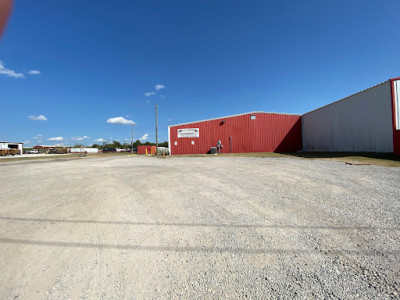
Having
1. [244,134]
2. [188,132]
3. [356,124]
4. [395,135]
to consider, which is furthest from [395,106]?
[188,132]

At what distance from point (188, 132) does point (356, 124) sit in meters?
17.0

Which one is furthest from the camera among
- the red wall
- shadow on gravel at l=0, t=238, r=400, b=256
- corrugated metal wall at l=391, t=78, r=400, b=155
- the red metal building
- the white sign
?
the white sign

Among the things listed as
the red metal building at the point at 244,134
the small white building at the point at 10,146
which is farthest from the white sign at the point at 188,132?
the small white building at the point at 10,146

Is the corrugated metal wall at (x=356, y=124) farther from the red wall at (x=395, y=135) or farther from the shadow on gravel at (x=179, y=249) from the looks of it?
the shadow on gravel at (x=179, y=249)

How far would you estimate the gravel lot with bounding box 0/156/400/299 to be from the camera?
172 cm

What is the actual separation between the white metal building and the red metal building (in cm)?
284

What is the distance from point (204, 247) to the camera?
2.37m

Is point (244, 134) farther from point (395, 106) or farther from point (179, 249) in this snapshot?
point (179, 249)

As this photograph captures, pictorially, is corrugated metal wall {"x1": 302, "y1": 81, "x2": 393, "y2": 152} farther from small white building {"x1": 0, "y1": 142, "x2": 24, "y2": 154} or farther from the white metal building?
small white building {"x1": 0, "y1": 142, "x2": 24, "y2": 154}

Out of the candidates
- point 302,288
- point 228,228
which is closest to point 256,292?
point 302,288

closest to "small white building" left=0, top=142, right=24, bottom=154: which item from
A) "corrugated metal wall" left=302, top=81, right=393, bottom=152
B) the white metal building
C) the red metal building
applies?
the red metal building

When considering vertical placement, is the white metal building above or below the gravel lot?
above

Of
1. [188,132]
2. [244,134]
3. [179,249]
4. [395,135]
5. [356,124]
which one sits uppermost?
[188,132]

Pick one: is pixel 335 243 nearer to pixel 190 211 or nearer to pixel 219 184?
pixel 190 211
